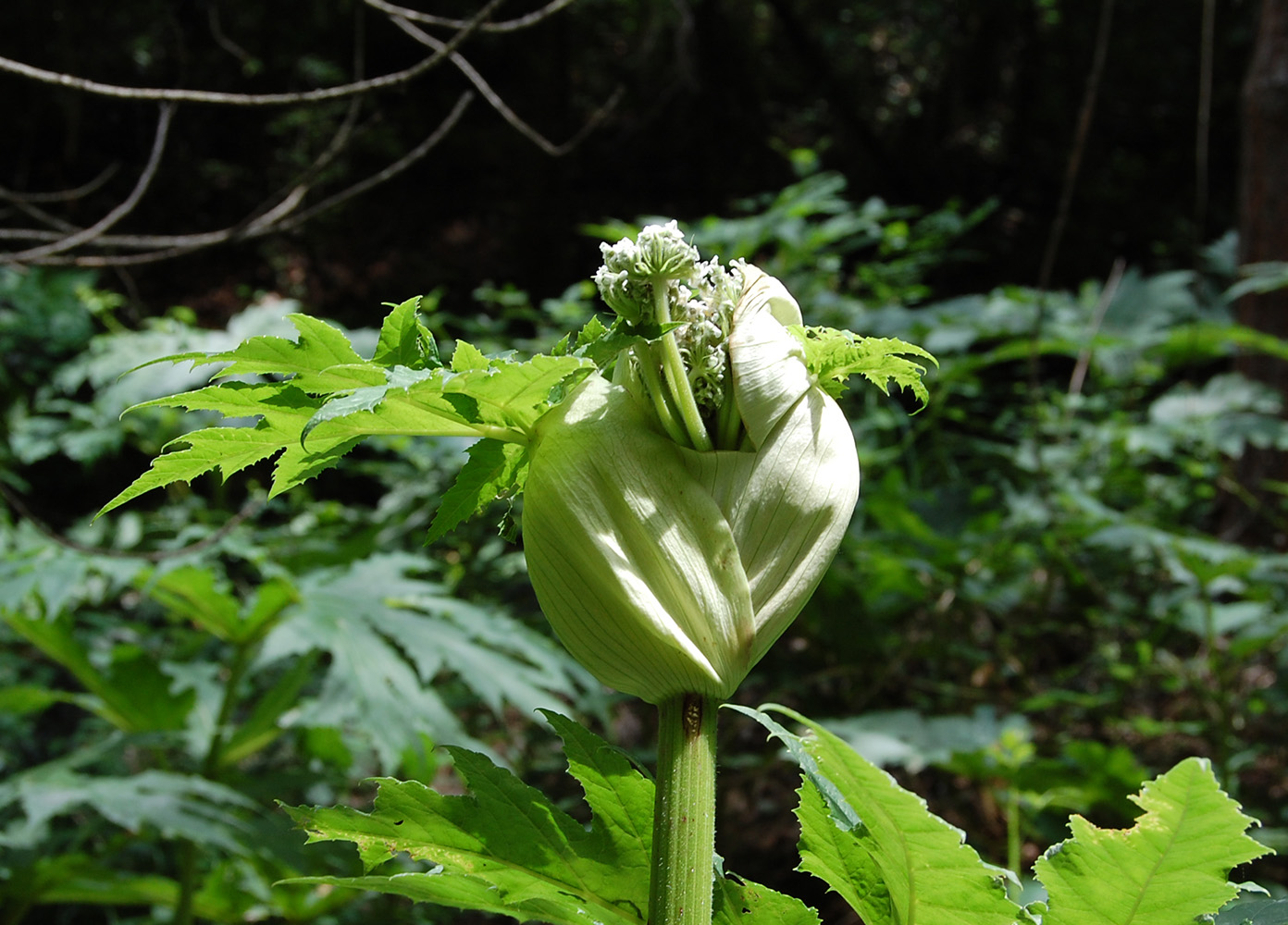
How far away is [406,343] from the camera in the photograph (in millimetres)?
417

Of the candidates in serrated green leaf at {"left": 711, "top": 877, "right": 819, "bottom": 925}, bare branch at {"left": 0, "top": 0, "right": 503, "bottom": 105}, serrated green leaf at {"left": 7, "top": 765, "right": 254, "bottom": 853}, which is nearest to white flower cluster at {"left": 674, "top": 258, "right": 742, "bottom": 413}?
serrated green leaf at {"left": 711, "top": 877, "right": 819, "bottom": 925}

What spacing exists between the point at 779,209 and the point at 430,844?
1.99 meters

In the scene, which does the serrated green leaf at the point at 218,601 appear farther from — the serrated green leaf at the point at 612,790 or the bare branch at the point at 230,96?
the serrated green leaf at the point at 612,790

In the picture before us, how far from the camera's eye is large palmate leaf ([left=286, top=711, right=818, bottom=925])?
0.41m

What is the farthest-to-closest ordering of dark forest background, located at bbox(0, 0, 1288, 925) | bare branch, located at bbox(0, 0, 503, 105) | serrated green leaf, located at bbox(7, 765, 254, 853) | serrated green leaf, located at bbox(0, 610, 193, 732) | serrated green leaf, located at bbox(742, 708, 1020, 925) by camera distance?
1. serrated green leaf, located at bbox(0, 610, 193, 732)
2. dark forest background, located at bbox(0, 0, 1288, 925)
3. serrated green leaf, located at bbox(7, 765, 254, 853)
4. bare branch, located at bbox(0, 0, 503, 105)
5. serrated green leaf, located at bbox(742, 708, 1020, 925)

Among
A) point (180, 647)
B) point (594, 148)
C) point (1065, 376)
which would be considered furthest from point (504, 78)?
point (180, 647)

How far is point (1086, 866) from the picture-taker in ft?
1.22

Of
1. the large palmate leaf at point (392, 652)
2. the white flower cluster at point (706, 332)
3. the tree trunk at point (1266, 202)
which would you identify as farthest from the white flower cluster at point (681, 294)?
the tree trunk at point (1266, 202)

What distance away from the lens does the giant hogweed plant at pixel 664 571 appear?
37 cm

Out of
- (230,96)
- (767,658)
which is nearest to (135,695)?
(230,96)

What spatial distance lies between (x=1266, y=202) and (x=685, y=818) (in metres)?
3.22

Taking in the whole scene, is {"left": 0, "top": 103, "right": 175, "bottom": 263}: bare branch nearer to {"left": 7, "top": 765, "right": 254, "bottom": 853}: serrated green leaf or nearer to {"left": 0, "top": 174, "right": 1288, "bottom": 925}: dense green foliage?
{"left": 0, "top": 174, "right": 1288, "bottom": 925}: dense green foliage

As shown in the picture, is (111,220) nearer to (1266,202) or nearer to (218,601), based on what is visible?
(218,601)

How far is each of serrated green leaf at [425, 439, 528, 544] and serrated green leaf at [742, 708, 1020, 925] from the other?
157 millimetres
